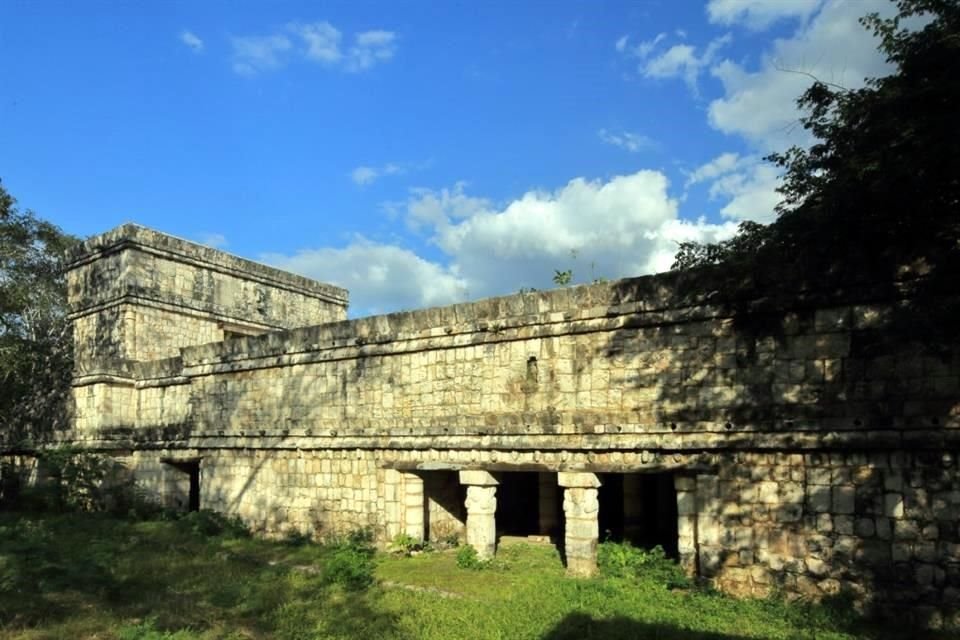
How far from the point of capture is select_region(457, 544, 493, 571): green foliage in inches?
391

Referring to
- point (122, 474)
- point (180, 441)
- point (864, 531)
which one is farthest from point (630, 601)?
point (122, 474)

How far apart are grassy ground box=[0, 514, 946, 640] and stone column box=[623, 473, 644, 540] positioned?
5.02 feet

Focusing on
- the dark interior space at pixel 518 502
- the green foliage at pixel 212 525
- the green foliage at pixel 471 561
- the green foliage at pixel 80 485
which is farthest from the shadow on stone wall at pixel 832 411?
the green foliage at pixel 80 485

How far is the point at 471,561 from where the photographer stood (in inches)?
396

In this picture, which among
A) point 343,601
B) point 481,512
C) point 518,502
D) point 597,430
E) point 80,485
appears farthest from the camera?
point 80,485

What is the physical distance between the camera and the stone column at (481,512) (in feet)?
33.9

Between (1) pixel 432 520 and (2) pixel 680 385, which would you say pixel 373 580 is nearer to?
(1) pixel 432 520

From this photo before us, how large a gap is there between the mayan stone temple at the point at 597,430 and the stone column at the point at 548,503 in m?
0.04

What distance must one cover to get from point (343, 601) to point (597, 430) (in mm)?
3943

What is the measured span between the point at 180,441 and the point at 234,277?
5.75 m

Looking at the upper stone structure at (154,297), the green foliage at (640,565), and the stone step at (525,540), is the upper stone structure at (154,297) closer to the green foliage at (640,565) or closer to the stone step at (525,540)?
the stone step at (525,540)

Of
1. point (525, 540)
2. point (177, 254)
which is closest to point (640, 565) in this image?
point (525, 540)

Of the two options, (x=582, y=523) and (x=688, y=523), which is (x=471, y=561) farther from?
(x=688, y=523)

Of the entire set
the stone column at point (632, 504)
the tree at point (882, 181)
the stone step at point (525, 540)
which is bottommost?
the stone step at point (525, 540)
